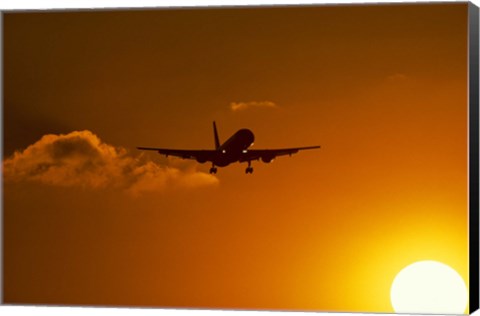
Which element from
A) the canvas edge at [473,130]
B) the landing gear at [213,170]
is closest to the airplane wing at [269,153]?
the landing gear at [213,170]

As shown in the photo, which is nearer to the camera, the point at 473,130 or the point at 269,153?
the point at 473,130

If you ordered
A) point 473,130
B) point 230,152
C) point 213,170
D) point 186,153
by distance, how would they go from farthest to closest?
point 186,153
point 213,170
point 230,152
point 473,130

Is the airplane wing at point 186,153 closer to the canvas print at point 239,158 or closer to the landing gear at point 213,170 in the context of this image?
the canvas print at point 239,158

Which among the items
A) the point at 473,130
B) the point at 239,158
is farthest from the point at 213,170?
the point at 473,130

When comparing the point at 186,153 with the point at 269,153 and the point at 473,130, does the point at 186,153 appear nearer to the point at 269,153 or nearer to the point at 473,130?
the point at 269,153

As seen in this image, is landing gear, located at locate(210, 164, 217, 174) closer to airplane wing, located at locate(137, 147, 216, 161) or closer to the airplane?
the airplane

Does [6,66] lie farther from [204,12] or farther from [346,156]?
[346,156]

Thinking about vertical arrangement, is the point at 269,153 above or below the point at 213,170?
above

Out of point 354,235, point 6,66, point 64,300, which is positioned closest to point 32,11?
point 6,66

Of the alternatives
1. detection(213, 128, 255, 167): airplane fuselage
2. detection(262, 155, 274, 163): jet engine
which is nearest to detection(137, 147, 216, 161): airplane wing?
detection(213, 128, 255, 167): airplane fuselage
